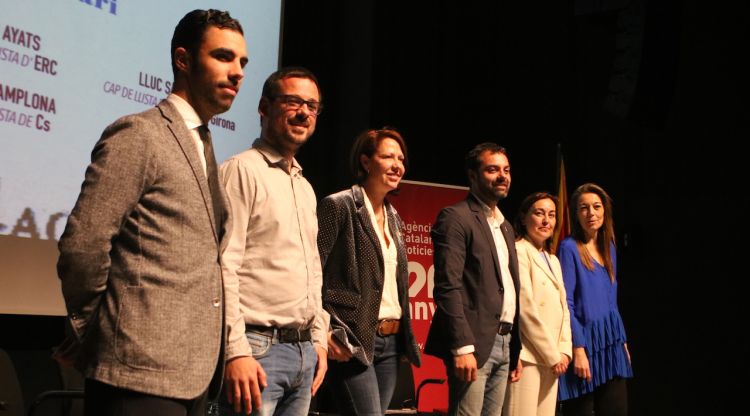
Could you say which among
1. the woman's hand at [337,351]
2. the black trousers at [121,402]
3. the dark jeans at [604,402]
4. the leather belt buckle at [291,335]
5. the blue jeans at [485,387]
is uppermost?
the leather belt buckle at [291,335]

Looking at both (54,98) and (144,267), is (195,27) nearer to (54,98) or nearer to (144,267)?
(144,267)

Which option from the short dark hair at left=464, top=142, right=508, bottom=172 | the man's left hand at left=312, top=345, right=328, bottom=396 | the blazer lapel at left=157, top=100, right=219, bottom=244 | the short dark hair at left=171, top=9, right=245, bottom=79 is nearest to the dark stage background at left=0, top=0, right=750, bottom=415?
the short dark hair at left=464, top=142, right=508, bottom=172

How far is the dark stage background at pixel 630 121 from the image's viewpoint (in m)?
6.17

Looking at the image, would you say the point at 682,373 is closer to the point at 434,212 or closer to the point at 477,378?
the point at 434,212

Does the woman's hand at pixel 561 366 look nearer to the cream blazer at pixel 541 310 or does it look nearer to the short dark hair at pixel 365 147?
the cream blazer at pixel 541 310

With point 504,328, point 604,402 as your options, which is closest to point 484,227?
point 504,328

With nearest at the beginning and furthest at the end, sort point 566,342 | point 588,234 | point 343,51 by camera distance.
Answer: point 566,342 → point 588,234 → point 343,51

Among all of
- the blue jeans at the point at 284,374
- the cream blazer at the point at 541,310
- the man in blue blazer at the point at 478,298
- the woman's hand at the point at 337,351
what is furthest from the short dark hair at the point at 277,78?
the cream blazer at the point at 541,310

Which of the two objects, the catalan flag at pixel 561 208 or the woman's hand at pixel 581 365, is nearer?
the woman's hand at pixel 581 365

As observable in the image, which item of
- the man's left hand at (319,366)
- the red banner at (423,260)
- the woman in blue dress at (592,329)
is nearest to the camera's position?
the man's left hand at (319,366)

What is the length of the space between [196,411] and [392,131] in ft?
5.36

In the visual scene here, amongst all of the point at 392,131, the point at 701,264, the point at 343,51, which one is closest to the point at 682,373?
the point at 701,264

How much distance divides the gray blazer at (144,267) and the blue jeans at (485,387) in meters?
1.70

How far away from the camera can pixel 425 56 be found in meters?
6.20
